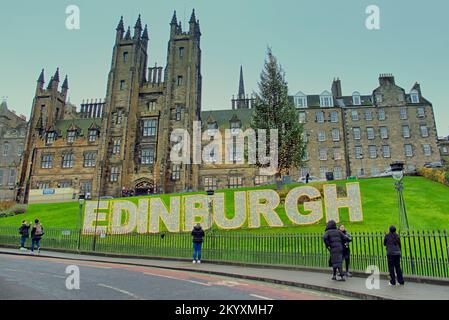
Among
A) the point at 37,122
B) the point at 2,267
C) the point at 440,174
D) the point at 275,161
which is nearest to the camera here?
the point at 2,267

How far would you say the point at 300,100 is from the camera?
57562mm

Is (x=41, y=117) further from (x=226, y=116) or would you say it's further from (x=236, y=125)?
(x=236, y=125)

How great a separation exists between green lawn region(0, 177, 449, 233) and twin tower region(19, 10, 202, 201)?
43.3 ft

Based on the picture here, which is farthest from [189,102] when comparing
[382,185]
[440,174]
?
[440,174]

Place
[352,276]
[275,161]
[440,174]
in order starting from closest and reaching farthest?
[352,276]
[275,161]
[440,174]

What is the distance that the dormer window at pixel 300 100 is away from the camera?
5709cm

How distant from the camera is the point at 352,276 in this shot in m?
12.3

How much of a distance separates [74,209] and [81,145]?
77.9 feet

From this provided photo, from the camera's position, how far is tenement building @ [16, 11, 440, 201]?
50.2 meters

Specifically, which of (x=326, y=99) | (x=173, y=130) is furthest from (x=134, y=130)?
(x=326, y=99)

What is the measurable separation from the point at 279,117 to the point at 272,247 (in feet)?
53.2
